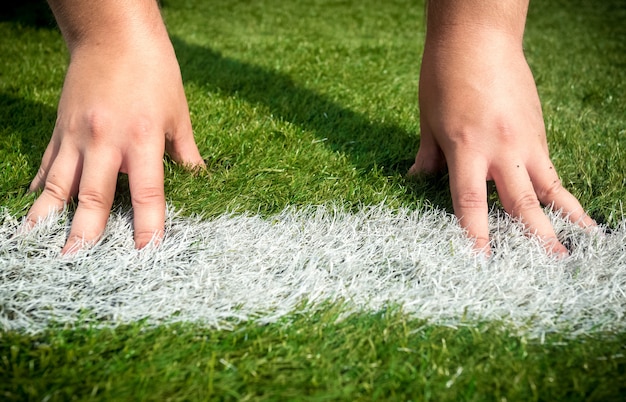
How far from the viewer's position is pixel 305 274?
1.19 metres

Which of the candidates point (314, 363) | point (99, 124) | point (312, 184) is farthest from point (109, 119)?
point (314, 363)

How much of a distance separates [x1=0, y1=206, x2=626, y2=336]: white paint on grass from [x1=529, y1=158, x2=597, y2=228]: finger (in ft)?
0.14

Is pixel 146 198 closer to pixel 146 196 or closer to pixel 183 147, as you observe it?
pixel 146 196

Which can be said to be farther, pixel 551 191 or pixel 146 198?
pixel 551 191

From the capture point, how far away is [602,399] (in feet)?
2.91

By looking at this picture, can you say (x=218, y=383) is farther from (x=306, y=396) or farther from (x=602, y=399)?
(x=602, y=399)

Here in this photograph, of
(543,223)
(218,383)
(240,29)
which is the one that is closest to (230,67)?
(240,29)

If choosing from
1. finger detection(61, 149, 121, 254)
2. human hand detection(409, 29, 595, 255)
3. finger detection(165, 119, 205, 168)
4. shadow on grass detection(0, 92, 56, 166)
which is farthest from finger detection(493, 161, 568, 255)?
shadow on grass detection(0, 92, 56, 166)

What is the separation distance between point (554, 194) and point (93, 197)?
1.23 metres

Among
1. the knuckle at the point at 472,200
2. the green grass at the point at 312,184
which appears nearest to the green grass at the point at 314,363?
the green grass at the point at 312,184

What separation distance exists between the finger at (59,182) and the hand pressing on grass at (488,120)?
1012 millimetres

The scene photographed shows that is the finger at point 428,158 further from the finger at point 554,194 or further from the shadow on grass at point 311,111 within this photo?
the finger at point 554,194

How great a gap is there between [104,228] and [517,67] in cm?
123

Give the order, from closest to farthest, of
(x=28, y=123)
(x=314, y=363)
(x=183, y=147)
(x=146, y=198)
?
1. (x=314, y=363)
2. (x=146, y=198)
3. (x=183, y=147)
4. (x=28, y=123)
